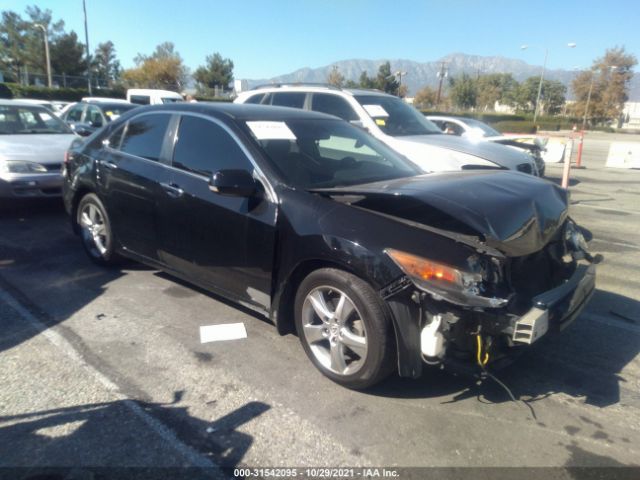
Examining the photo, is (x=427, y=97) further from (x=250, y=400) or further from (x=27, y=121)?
(x=250, y=400)

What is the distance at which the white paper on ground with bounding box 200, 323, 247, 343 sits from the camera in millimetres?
3936

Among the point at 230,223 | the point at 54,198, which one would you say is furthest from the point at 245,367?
the point at 54,198

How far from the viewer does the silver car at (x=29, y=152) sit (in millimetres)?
7195

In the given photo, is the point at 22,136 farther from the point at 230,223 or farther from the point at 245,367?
the point at 245,367

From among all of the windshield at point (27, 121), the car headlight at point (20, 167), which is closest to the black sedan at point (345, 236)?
the car headlight at point (20, 167)

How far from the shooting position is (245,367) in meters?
3.53

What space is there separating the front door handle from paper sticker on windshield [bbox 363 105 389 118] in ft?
14.3

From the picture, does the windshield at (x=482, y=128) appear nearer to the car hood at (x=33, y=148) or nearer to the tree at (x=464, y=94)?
the car hood at (x=33, y=148)

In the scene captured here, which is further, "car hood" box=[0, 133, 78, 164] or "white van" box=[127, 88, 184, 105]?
"white van" box=[127, 88, 184, 105]

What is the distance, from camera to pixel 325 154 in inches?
167

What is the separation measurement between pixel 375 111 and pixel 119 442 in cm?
634

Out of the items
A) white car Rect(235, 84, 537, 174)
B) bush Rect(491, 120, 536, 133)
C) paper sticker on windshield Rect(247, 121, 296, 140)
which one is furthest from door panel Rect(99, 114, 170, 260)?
bush Rect(491, 120, 536, 133)

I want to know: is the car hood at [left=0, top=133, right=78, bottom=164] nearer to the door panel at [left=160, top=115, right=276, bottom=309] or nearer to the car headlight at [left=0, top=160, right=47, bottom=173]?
the car headlight at [left=0, top=160, right=47, bottom=173]

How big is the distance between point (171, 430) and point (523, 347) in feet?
6.66
